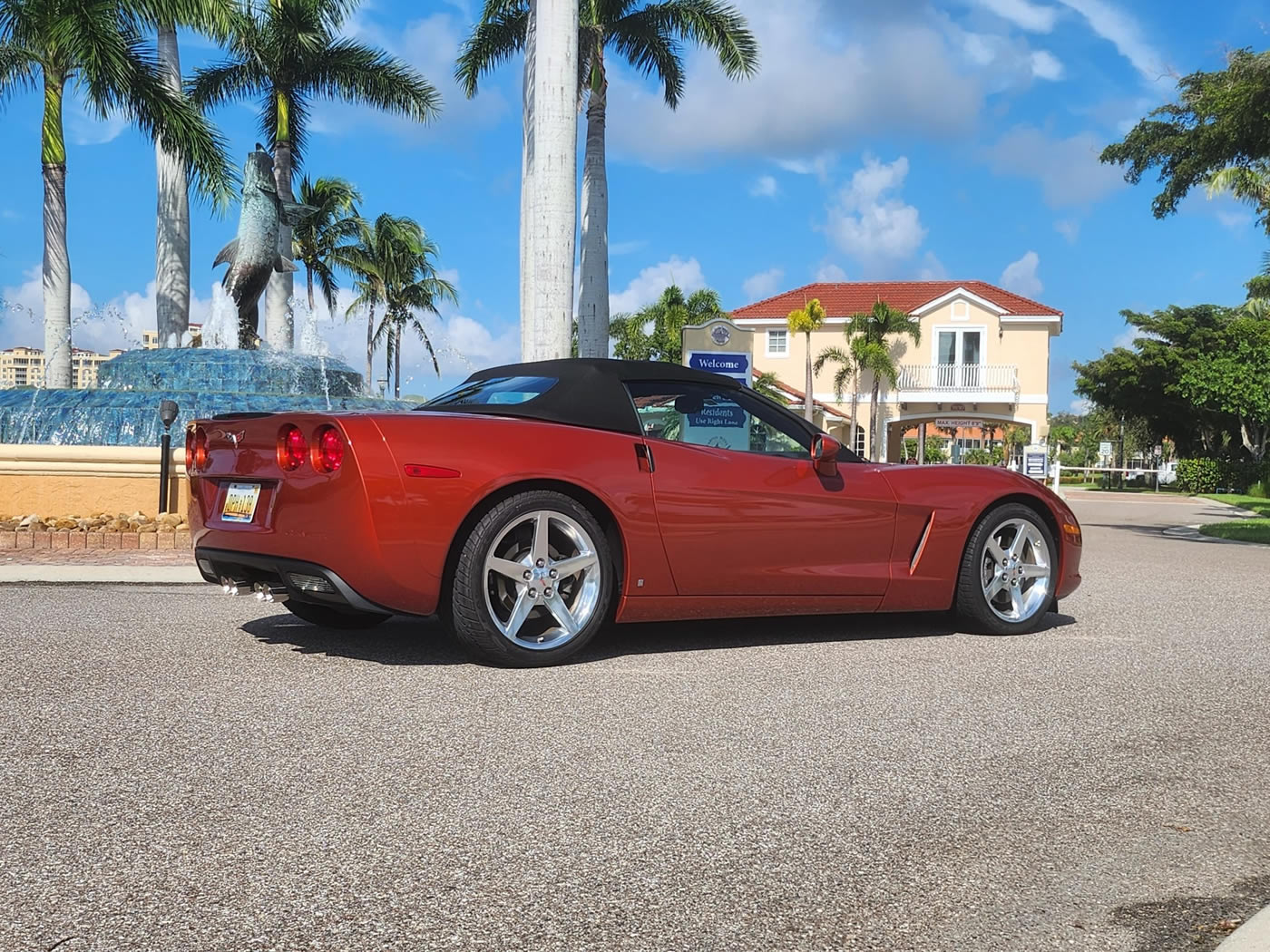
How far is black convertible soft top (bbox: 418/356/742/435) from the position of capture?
5.61 metres

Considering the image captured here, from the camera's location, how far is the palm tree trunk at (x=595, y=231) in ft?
68.1

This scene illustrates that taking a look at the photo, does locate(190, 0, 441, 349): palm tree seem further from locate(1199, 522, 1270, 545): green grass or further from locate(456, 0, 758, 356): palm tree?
locate(1199, 522, 1270, 545): green grass

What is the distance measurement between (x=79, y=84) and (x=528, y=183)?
7.61 m

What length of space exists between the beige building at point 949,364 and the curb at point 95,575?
38.1 meters

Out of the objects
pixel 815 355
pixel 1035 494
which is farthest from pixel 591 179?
pixel 815 355

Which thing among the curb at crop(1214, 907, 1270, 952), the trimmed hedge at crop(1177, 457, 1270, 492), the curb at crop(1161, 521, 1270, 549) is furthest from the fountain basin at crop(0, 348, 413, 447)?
the trimmed hedge at crop(1177, 457, 1270, 492)

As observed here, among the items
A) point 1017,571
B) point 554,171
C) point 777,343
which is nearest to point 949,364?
point 777,343

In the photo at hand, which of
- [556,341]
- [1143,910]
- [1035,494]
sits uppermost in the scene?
[556,341]

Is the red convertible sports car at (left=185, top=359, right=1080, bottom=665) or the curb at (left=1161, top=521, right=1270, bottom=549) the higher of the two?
the red convertible sports car at (left=185, top=359, right=1080, bottom=665)

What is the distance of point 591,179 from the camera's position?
2259cm

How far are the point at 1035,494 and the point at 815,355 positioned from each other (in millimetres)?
43922

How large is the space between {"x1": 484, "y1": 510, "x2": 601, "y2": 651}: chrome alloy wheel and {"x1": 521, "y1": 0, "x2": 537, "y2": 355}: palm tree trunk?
8.66 m

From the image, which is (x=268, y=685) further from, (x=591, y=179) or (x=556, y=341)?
(x=591, y=179)

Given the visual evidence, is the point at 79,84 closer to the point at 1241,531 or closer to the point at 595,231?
the point at 595,231
